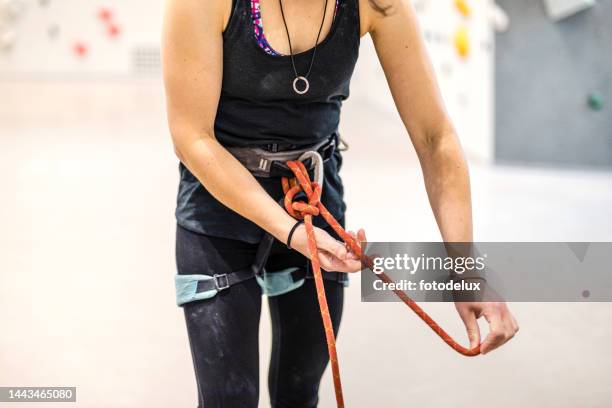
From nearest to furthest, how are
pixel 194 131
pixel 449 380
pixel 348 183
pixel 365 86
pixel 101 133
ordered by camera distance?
pixel 194 131 < pixel 449 380 < pixel 348 183 < pixel 101 133 < pixel 365 86

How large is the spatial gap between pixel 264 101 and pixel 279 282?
31 cm

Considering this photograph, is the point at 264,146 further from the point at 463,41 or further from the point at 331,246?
the point at 463,41

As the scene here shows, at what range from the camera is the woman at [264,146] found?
3.70 feet

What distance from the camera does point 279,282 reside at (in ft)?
4.45

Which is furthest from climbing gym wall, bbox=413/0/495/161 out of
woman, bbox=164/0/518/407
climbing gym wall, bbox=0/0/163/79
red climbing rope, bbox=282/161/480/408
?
red climbing rope, bbox=282/161/480/408

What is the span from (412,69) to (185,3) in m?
0.34

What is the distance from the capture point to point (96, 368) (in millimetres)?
2221

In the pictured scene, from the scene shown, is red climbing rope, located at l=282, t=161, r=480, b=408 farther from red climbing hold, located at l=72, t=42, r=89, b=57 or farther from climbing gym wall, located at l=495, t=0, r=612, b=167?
red climbing hold, located at l=72, t=42, r=89, b=57

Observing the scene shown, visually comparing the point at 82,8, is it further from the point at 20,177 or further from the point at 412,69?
the point at 412,69

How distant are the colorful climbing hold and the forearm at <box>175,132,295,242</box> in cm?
474

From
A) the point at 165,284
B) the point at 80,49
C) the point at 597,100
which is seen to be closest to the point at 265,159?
the point at 165,284

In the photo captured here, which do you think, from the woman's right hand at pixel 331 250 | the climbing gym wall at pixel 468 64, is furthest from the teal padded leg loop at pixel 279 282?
the climbing gym wall at pixel 468 64

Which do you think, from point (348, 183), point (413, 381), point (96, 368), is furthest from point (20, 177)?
point (413, 381)

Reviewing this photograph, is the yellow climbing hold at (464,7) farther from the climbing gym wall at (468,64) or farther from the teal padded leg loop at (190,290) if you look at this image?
the teal padded leg loop at (190,290)
